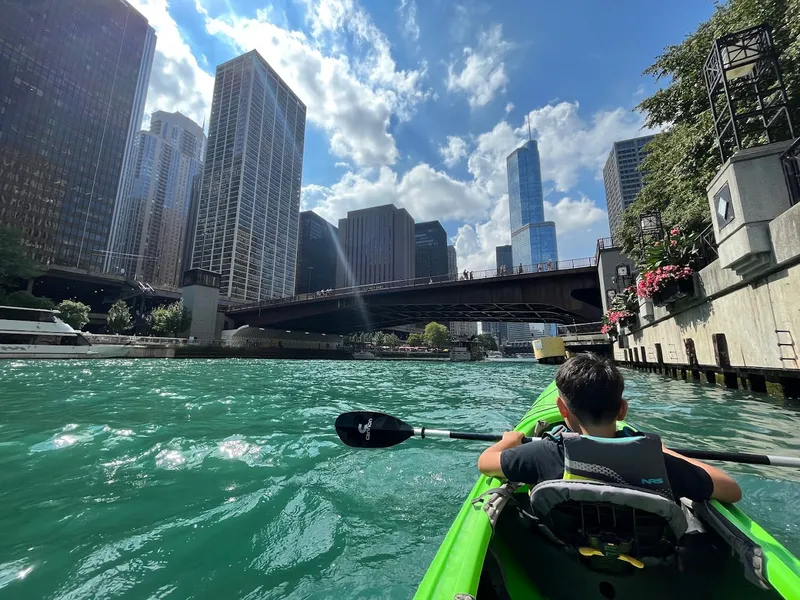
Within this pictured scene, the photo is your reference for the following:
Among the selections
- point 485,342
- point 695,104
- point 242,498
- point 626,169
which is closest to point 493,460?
point 242,498

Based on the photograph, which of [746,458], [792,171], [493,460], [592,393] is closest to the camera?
[592,393]

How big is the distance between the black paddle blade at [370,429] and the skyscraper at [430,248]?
17762 cm

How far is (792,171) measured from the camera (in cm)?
648

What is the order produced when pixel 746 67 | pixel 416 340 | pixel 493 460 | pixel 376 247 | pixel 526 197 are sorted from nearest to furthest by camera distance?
pixel 493 460, pixel 746 67, pixel 416 340, pixel 376 247, pixel 526 197

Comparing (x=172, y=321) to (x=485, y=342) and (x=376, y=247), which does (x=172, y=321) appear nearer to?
(x=485, y=342)

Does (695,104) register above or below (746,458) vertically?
above

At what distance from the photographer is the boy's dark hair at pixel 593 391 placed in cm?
188

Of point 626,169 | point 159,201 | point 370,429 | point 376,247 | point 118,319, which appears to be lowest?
point 370,429

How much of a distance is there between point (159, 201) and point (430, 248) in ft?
409

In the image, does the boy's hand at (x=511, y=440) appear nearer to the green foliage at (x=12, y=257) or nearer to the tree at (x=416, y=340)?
the green foliage at (x=12, y=257)

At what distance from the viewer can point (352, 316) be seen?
61125mm

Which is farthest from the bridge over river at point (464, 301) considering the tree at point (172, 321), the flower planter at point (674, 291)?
the flower planter at point (674, 291)

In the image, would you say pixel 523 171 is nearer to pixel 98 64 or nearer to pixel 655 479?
pixel 98 64

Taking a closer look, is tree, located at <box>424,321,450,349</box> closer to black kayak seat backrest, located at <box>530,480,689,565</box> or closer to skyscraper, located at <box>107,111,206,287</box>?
black kayak seat backrest, located at <box>530,480,689,565</box>
